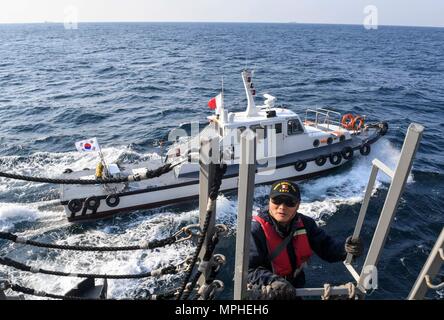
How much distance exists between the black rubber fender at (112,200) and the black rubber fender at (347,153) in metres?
9.52

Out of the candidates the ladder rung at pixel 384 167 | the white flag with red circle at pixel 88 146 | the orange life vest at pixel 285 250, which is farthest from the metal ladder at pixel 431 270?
the white flag with red circle at pixel 88 146

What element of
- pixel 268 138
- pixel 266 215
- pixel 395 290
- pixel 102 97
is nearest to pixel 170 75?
pixel 102 97

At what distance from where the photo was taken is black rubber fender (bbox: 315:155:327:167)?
46.8 ft

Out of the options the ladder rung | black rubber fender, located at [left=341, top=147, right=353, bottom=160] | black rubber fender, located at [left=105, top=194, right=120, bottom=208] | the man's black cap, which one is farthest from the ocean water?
the ladder rung

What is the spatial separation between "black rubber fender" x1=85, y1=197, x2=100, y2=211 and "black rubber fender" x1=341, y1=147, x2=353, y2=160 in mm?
10200

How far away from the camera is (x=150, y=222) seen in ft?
39.7

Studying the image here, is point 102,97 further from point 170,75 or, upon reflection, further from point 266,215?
point 266,215

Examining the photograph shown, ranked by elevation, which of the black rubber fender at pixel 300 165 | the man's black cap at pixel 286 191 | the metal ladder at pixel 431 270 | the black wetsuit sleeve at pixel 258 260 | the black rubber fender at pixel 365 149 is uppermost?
the man's black cap at pixel 286 191

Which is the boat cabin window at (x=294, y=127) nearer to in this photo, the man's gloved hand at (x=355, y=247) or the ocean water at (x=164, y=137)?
the ocean water at (x=164, y=137)

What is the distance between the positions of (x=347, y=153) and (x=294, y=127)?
9.60 feet

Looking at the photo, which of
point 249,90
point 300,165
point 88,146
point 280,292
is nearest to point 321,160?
point 300,165

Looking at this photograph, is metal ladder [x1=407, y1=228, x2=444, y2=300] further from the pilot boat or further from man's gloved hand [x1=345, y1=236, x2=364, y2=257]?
the pilot boat

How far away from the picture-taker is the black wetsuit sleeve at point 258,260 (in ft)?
8.97
